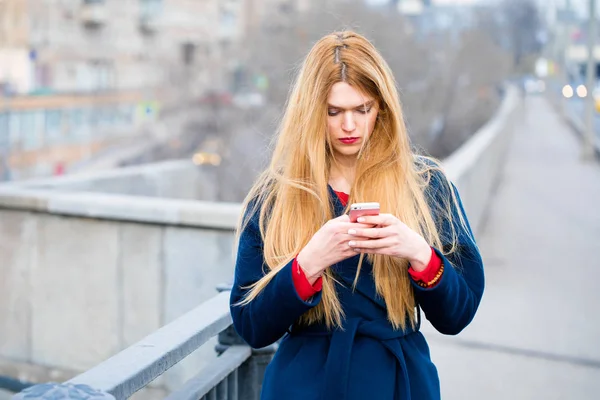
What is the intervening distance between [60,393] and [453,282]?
96 cm

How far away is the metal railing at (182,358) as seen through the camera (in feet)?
6.00

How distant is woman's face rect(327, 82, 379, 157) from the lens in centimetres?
193

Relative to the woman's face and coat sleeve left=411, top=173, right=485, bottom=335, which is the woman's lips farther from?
coat sleeve left=411, top=173, right=485, bottom=335

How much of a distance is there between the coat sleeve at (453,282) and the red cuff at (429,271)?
0.01 m

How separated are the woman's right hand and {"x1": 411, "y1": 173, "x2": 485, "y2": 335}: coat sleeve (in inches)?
9.0

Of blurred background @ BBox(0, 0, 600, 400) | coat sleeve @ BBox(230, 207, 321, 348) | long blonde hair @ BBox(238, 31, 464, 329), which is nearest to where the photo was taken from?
coat sleeve @ BBox(230, 207, 321, 348)

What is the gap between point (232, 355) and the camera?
292 centimetres

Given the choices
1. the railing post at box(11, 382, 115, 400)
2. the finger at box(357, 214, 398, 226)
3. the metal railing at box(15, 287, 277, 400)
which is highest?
the finger at box(357, 214, 398, 226)

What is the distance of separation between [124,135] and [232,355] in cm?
5412

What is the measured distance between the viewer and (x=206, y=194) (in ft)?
37.5

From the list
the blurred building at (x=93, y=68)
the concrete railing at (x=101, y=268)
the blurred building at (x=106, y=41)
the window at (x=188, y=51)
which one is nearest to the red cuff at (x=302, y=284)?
the concrete railing at (x=101, y=268)

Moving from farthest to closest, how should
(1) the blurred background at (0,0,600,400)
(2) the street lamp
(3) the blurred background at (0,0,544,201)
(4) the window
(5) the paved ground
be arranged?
(4) the window
(3) the blurred background at (0,0,544,201)
(2) the street lamp
(1) the blurred background at (0,0,600,400)
(5) the paved ground

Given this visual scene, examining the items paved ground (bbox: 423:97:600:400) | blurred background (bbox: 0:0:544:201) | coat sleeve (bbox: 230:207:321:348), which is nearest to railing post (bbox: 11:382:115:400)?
coat sleeve (bbox: 230:207:321:348)

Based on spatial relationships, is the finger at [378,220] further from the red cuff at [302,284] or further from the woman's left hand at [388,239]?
the red cuff at [302,284]
